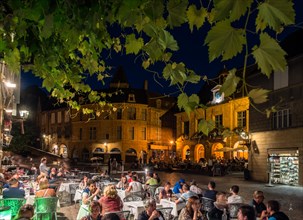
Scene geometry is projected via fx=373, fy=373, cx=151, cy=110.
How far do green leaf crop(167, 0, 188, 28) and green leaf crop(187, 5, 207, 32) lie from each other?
240mm

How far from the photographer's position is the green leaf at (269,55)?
1803mm

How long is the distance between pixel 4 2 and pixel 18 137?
150 feet

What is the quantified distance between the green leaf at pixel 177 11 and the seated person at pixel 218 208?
714 centimetres

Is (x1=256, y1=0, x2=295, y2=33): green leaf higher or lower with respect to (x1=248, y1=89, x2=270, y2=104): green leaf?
higher

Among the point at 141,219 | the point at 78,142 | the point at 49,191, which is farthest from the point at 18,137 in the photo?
the point at 141,219

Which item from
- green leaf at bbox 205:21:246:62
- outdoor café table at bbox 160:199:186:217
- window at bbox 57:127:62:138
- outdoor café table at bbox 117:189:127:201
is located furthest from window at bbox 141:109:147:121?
green leaf at bbox 205:21:246:62

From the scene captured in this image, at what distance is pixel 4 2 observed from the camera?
368cm

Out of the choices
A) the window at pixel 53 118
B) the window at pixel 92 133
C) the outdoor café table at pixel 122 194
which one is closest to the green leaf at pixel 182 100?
the outdoor café table at pixel 122 194

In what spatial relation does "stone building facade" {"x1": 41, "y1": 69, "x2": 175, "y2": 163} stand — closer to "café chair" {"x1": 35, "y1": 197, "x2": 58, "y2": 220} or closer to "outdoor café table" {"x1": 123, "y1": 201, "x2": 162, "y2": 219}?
"outdoor café table" {"x1": 123, "y1": 201, "x2": 162, "y2": 219}

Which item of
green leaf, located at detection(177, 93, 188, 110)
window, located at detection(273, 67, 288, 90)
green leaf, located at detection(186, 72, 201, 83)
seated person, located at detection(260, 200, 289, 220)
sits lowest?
seated person, located at detection(260, 200, 289, 220)

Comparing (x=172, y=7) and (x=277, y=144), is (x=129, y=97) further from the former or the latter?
(x=172, y=7)

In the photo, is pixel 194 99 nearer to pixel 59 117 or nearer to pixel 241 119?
pixel 241 119

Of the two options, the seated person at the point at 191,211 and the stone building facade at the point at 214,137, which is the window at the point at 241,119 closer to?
the stone building facade at the point at 214,137

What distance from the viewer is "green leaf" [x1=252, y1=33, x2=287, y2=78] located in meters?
1.80
